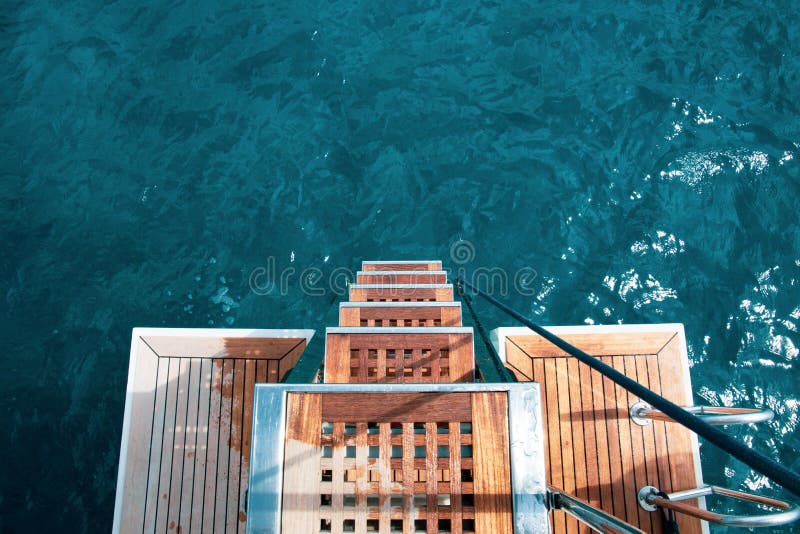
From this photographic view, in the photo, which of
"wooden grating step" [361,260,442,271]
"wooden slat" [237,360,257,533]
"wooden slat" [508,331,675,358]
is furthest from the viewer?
"wooden grating step" [361,260,442,271]

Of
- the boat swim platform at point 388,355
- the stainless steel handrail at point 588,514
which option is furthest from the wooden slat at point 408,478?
the boat swim platform at point 388,355

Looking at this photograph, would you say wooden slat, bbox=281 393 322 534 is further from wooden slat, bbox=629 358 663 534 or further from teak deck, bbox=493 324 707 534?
wooden slat, bbox=629 358 663 534

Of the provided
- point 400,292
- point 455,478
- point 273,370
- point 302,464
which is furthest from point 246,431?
point 455,478

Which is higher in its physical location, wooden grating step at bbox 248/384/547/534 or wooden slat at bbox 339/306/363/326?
wooden slat at bbox 339/306/363/326

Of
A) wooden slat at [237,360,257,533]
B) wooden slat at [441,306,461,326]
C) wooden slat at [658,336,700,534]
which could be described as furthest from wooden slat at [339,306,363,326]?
wooden slat at [658,336,700,534]

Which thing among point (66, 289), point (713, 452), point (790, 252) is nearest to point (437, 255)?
point (713, 452)

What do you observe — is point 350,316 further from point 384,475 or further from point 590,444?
point 590,444
